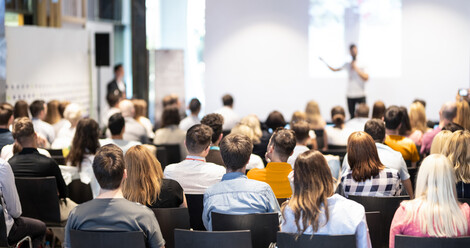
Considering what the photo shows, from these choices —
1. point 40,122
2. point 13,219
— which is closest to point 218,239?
point 13,219

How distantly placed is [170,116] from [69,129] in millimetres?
1188

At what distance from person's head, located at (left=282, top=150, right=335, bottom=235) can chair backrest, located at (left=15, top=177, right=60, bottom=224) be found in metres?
2.23

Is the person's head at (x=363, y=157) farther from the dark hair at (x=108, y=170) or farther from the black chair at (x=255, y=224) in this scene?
the dark hair at (x=108, y=170)

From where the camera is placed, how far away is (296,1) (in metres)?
13.2

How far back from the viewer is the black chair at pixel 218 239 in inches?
122

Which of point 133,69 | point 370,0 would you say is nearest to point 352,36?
point 370,0

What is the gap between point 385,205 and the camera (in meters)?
3.93

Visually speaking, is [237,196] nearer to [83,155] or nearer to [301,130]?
[301,130]

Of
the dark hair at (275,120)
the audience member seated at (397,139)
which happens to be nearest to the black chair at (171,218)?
the audience member seated at (397,139)

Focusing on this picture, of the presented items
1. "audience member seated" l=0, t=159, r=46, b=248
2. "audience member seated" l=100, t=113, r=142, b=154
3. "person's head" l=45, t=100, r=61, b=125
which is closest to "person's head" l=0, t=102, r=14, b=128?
"audience member seated" l=100, t=113, r=142, b=154

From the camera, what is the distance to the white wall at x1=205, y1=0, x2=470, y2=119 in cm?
1248

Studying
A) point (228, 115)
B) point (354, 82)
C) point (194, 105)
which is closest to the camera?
point (194, 105)

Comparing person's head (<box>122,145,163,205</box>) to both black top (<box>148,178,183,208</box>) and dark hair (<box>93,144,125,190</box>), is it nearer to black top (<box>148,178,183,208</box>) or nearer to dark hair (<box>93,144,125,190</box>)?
black top (<box>148,178,183,208</box>)

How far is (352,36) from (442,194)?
32.9ft
